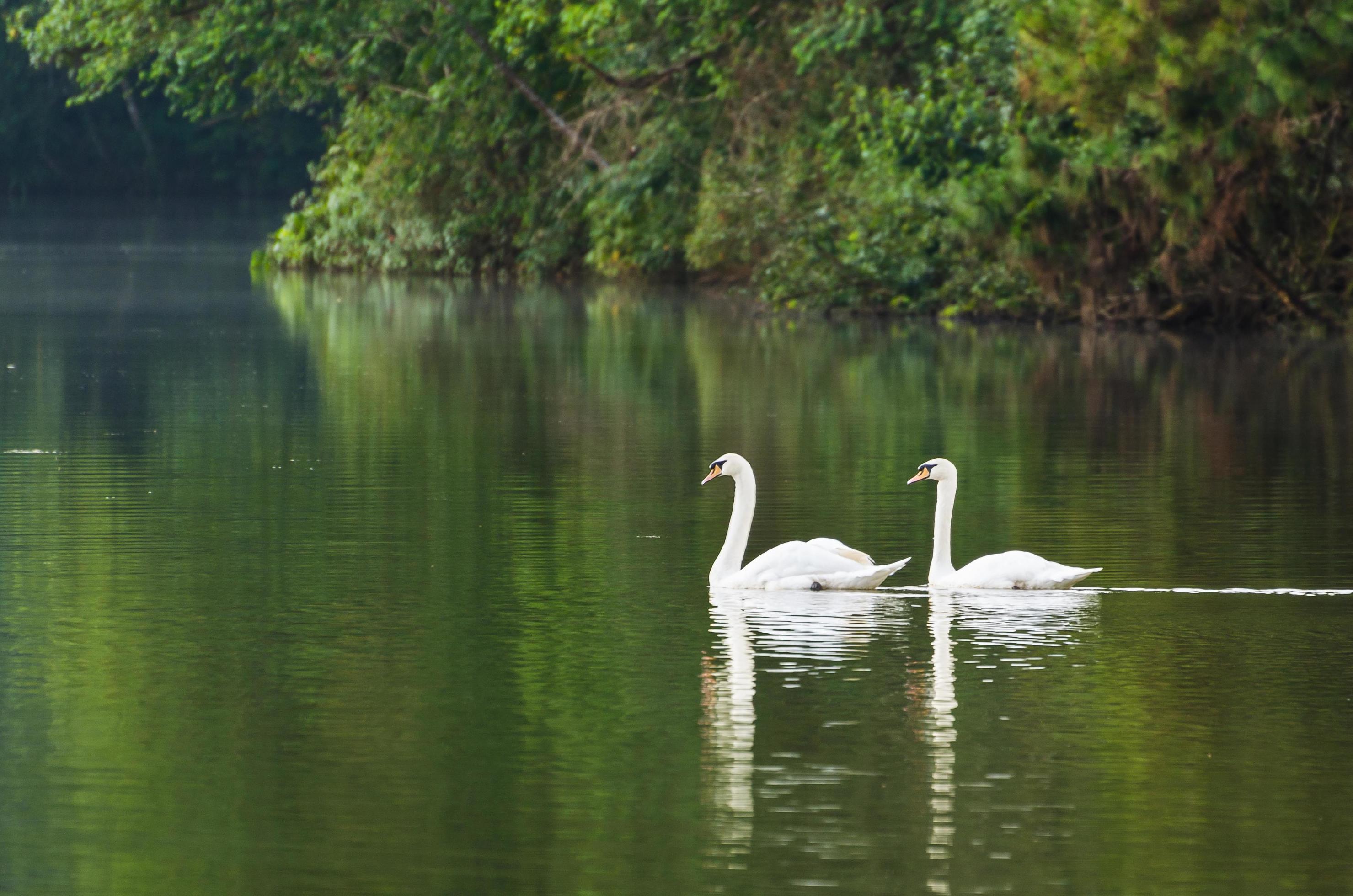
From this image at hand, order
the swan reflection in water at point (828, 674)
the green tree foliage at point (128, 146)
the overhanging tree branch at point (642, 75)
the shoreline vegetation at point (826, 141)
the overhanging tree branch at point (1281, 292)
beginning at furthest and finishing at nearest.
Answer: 1. the green tree foliage at point (128, 146)
2. the overhanging tree branch at point (642, 75)
3. the overhanging tree branch at point (1281, 292)
4. the shoreline vegetation at point (826, 141)
5. the swan reflection in water at point (828, 674)

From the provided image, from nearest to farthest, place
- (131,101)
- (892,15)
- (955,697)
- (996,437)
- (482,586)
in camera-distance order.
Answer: (955,697), (482,586), (996,437), (892,15), (131,101)

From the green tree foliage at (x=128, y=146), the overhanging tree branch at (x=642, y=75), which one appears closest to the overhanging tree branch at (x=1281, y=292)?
the overhanging tree branch at (x=642, y=75)

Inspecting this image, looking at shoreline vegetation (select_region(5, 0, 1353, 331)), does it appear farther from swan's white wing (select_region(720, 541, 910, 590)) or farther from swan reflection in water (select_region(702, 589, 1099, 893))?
swan reflection in water (select_region(702, 589, 1099, 893))

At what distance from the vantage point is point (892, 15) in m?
35.3

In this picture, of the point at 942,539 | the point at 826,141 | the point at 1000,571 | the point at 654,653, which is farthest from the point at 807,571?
the point at 826,141

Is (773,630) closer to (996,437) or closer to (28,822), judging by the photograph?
(28,822)

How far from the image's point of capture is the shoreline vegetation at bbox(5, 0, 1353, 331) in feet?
88.5

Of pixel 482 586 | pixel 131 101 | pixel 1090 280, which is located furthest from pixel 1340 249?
pixel 131 101

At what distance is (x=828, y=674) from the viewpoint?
9312mm

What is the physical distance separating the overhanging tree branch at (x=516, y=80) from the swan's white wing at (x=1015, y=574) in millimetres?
30615

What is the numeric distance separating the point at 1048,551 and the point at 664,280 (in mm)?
31753

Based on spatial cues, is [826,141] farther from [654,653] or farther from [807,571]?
[654,653]

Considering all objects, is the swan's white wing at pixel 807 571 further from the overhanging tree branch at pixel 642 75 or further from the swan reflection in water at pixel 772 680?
the overhanging tree branch at pixel 642 75

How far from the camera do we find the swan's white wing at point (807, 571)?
11.1 m
